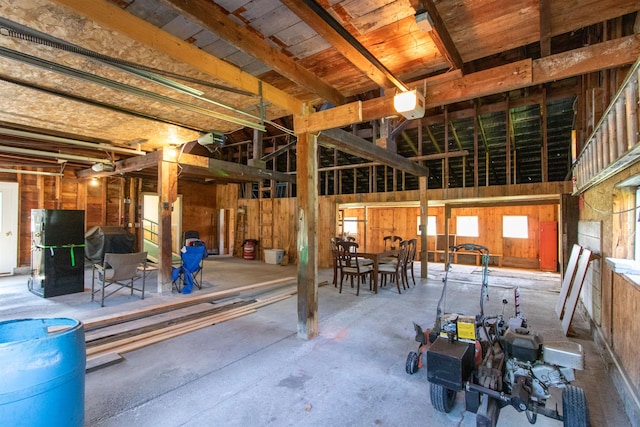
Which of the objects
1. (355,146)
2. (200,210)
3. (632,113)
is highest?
(355,146)

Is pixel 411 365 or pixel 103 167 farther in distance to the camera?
pixel 103 167

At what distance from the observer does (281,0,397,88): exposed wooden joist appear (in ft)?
5.90

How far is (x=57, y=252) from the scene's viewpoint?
4.89 m

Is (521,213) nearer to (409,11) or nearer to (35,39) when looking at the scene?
(409,11)

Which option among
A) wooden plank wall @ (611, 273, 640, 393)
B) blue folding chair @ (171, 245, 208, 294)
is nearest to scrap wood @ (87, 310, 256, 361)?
blue folding chair @ (171, 245, 208, 294)

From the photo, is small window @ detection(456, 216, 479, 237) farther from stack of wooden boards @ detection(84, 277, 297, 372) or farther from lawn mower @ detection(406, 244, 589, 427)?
lawn mower @ detection(406, 244, 589, 427)

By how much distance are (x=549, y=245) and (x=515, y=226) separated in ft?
3.45

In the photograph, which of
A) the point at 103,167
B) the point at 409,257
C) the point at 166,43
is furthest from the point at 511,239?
the point at 103,167

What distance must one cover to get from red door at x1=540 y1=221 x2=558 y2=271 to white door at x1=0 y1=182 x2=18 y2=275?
12559 millimetres

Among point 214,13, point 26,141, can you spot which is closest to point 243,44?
point 214,13

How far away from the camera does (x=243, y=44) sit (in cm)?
216

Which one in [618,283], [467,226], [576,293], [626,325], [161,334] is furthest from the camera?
[467,226]

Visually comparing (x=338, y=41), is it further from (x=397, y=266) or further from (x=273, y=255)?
(x=273, y=255)

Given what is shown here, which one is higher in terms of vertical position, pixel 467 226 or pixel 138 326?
Answer: pixel 467 226
